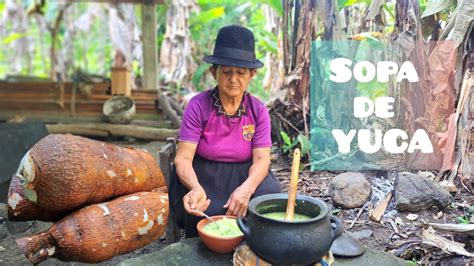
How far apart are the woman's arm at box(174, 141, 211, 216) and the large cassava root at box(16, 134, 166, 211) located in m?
0.50

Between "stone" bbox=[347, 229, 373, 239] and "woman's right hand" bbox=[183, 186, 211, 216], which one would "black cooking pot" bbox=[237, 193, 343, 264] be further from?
"stone" bbox=[347, 229, 373, 239]

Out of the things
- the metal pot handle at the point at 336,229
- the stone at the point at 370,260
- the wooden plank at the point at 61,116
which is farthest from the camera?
the wooden plank at the point at 61,116

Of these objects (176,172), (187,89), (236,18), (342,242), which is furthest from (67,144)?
(236,18)

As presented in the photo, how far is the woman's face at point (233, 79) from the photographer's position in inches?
93.7

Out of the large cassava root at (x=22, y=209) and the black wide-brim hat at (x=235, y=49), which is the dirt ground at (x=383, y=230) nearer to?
the large cassava root at (x=22, y=209)

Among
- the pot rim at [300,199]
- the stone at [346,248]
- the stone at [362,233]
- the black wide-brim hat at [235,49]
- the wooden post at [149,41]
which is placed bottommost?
the stone at [362,233]

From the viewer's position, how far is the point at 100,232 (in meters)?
2.40

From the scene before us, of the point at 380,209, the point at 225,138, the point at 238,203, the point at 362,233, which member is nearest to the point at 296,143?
the point at 380,209

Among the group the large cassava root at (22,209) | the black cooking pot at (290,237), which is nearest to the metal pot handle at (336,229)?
the black cooking pot at (290,237)

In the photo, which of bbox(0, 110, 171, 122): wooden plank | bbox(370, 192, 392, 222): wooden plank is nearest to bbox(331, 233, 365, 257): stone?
bbox(370, 192, 392, 222): wooden plank

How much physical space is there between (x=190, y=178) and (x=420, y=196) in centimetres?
167

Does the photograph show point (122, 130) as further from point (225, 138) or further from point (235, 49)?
point (235, 49)

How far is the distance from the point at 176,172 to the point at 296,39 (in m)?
2.24

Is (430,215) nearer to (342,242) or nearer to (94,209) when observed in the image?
(342,242)
